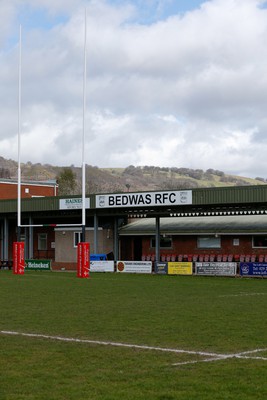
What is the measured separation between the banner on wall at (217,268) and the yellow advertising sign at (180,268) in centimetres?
43

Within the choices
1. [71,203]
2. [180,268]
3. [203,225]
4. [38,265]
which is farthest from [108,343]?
[203,225]

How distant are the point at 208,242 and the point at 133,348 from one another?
4020 cm

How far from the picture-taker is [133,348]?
12859 mm

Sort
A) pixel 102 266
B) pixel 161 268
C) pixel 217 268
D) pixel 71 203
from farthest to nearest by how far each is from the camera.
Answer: pixel 71 203, pixel 102 266, pixel 161 268, pixel 217 268

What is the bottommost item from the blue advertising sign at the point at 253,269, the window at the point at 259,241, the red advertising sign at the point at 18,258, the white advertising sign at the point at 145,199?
the blue advertising sign at the point at 253,269

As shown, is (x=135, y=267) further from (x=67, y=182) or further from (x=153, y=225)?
(x=67, y=182)

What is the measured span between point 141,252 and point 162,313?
1484 inches

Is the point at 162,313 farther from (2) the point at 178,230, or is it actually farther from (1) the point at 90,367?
(2) the point at 178,230

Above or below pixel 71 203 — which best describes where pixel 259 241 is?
below

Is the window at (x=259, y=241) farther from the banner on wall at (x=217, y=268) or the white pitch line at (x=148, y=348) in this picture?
the white pitch line at (x=148, y=348)

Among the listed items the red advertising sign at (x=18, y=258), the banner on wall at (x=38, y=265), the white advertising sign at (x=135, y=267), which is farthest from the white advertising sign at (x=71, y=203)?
the red advertising sign at (x=18, y=258)

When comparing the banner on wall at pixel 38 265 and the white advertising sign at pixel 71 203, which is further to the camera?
the banner on wall at pixel 38 265

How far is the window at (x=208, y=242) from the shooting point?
52078 millimetres

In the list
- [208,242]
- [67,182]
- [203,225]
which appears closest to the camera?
[208,242]
